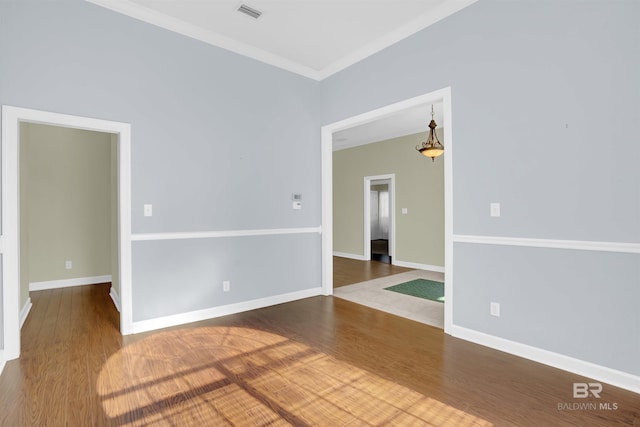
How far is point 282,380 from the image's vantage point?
2289 mm

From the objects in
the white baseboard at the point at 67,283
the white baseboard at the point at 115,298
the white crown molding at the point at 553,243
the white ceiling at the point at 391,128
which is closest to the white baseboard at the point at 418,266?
the white ceiling at the point at 391,128

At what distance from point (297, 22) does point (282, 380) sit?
3.51m

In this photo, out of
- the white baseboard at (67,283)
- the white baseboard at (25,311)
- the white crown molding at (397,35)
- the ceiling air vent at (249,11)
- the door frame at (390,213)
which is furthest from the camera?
the door frame at (390,213)

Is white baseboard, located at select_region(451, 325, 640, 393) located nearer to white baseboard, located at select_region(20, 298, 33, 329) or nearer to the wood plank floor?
the wood plank floor

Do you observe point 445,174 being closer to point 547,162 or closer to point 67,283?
point 547,162

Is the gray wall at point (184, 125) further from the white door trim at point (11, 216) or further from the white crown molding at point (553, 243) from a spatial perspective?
the white crown molding at point (553, 243)

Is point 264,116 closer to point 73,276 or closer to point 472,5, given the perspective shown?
point 472,5

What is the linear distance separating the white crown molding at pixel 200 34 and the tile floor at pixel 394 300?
329cm

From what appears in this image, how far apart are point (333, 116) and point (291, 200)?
53.2 inches

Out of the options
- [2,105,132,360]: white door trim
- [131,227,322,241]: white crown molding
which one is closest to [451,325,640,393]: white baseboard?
[131,227,322,241]: white crown molding

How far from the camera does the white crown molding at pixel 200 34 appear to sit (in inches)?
122

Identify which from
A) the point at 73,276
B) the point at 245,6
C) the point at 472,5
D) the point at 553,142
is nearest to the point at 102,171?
the point at 73,276

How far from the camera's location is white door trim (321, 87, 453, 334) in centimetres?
313

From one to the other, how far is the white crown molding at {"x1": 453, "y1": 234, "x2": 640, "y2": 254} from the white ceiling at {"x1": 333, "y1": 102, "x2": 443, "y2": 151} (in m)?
2.79
